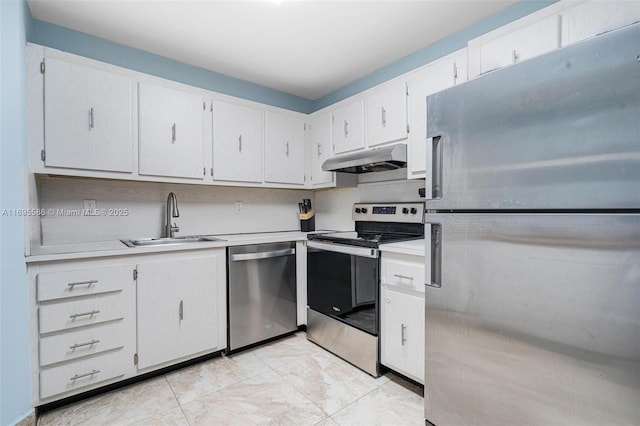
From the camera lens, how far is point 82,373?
171 cm

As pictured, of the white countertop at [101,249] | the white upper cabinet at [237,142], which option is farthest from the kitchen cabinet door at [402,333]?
the white upper cabinet at [237,142]

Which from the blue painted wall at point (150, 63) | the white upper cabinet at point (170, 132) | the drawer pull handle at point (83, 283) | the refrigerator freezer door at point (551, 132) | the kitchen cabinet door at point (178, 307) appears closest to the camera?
the refrigerator freezer door at point (551, 132)

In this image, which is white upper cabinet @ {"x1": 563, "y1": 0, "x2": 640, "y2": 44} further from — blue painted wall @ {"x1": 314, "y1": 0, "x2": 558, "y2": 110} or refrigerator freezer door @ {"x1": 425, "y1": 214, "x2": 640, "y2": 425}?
refrigerator freezer door @ {"x1": 425, "y1": 214, "x2": 640, "y2": 425}

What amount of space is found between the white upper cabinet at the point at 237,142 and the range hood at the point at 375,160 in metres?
0.68

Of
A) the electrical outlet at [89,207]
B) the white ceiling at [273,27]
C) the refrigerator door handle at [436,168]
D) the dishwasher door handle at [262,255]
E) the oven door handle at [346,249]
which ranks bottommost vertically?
the dishwasher door handle at [262,255]

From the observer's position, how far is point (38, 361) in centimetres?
159

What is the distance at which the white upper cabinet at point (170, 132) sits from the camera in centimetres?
215

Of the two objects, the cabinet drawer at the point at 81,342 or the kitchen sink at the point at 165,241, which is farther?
the kitchen sink at the point at 165,241

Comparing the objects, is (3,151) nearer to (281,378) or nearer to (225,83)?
(225,83)

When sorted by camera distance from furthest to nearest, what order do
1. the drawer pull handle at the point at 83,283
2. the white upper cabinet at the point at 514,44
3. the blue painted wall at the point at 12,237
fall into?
the drawer pull handle at the point at 83,283, the white upper cabinet at the point at 514,44, the blue painted wall at the point at 12,237

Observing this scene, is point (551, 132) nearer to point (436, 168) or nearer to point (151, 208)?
point (436, 168)

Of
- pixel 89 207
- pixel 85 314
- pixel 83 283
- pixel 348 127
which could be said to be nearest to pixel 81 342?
pixel 85 314

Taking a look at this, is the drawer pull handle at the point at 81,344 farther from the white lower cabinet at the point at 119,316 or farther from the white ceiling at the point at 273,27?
the white ceiling at the point at 273,27

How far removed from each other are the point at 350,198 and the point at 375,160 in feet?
2.77
